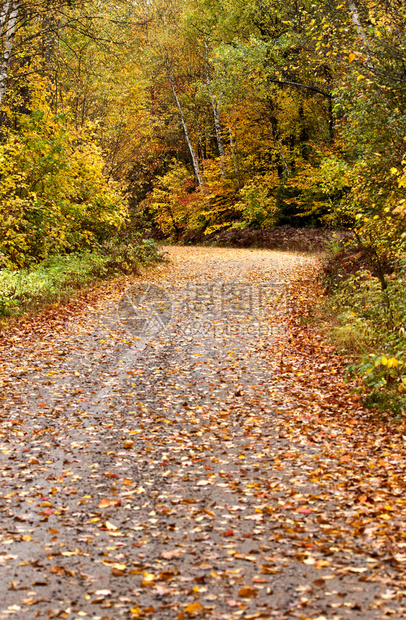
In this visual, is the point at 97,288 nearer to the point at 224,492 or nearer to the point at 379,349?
the point at 379,349

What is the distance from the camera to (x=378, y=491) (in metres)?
5.29

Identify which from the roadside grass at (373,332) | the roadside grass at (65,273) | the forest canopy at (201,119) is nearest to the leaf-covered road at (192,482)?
the roadside grass at (373,332)

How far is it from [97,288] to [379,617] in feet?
41.5

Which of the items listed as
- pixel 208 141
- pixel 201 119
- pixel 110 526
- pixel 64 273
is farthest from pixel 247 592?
pixel 208 141

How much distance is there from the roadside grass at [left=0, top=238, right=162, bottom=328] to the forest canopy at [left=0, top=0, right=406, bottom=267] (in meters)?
0.55

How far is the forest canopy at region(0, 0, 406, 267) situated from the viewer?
9.57m

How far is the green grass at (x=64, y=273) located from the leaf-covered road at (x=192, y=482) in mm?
1153

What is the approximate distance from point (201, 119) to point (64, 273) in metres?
24.4

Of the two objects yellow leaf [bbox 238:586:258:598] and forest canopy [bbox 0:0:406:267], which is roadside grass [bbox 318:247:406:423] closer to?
forest canopy [bbox 0:0:406:267]

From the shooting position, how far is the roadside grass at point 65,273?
11797 mm

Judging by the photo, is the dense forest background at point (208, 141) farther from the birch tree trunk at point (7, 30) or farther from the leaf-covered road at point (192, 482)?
the leaf-covered road at point (192, 482)

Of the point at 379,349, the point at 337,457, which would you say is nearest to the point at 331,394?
the point at 379,349

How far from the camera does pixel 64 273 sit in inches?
571

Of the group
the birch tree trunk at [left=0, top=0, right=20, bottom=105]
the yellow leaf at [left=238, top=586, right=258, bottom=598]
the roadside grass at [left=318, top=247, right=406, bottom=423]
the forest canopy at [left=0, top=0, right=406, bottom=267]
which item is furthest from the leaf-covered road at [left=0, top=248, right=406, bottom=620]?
the birch tree trunk at [left=0, top=0, right=20, bottom=105]
